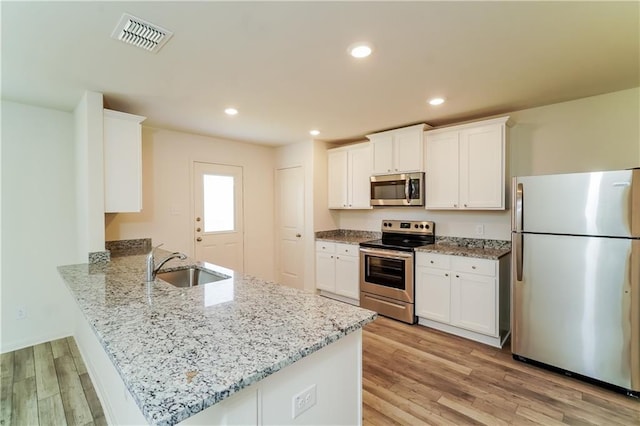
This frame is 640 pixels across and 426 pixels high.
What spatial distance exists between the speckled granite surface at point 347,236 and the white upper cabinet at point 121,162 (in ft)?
8.14

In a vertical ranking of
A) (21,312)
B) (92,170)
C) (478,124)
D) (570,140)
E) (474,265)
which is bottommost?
(21,312)

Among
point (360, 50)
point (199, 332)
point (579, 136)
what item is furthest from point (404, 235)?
point (199, 332)

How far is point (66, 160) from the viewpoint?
10.4ft

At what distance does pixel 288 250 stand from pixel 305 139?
183 centimetres

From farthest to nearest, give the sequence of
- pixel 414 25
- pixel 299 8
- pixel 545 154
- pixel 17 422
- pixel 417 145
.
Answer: pixel 417 145 → pixel 545 154 → pixel 17 422 → pixel 414 25 → pixel 299 8

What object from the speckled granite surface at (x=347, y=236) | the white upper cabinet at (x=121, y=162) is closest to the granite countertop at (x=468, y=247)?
the speckled granite surface at (x=347, y=236)

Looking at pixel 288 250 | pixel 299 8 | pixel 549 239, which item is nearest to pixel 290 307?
pixel 299 8

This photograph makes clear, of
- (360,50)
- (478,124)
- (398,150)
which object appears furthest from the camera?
(398,150)

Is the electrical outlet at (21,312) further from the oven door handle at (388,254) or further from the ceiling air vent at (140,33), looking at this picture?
the oven door handle at (388,254)

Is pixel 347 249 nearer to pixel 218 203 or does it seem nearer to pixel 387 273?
pixel 387 273

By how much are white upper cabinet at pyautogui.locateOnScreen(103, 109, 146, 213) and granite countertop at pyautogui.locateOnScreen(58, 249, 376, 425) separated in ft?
3.16

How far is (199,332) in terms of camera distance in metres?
1.22

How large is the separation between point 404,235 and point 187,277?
2813mm

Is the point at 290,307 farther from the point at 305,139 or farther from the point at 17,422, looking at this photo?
the point at 305,139
